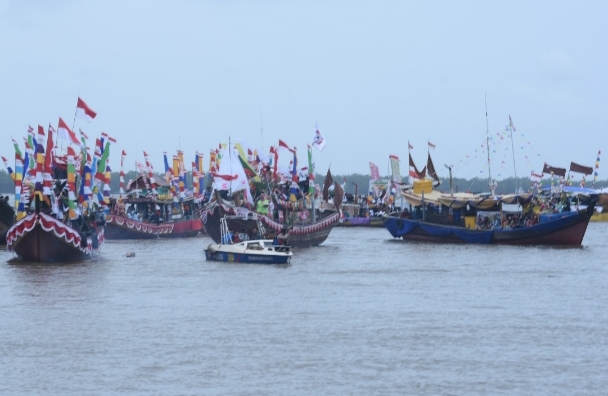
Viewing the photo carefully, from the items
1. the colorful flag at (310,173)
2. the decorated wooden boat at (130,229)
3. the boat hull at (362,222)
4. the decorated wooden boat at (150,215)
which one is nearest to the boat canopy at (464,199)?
the colorful flag at (310,173)

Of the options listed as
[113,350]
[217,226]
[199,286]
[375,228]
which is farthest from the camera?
[375,228]

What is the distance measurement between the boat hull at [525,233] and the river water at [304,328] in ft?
34.3

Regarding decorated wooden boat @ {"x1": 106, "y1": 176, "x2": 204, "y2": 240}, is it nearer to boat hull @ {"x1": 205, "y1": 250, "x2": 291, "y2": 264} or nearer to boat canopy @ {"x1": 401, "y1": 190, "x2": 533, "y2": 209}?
boat canopy @ {"x1": 401, "y1": 190, "x2": 533, "y2": 209}

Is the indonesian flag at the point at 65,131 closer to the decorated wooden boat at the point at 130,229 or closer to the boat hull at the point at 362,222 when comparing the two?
the decorated wooden boat at the point at 130,229

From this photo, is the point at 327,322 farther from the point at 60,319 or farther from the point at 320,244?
the point at 320,244

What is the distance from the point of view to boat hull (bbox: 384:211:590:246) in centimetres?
6469

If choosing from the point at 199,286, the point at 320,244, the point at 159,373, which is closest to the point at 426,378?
the point at 159,373

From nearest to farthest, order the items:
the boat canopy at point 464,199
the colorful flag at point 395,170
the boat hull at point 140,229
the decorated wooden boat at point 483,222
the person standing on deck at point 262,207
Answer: the person standing on deck at point 262,207 → the decorated wooden boat at point 483,222 → the boat canopy at point 464,199 → the boat hull at point 140,229 → the colorful flag at point 395,170

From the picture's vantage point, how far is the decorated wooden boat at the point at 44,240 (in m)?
49.5

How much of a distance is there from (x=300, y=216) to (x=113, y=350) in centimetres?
3670

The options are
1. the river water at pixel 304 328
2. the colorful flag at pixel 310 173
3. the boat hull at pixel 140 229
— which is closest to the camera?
the river water at pixel 304 328

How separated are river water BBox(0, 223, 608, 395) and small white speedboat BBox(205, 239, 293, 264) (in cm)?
49

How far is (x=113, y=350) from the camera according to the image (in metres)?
28.7

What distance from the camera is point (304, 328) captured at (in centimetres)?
3219
